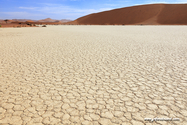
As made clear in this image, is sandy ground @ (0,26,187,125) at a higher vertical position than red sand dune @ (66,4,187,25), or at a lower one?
lower

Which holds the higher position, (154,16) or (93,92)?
(154,16)

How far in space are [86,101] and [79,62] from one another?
2.54 m

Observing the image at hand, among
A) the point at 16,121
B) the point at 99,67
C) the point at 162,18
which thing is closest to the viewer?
the point at 16,121

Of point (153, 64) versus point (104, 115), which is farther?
point (153, 64)

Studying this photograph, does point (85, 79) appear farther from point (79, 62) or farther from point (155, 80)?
point (155, 80)

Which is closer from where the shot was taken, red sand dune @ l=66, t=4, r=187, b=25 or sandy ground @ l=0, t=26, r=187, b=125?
sandy ground @ l=0, t=26, r=187, b=125

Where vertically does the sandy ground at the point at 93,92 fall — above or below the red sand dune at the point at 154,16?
below

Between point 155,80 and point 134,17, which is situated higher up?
point 134,17

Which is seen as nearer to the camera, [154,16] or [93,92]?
[93,92]

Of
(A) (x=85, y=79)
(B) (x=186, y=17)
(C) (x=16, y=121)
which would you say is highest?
(B) (x=186, y=17)

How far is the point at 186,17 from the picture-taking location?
40.2 m

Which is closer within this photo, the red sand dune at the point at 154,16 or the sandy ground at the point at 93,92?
the sandy ground at the point at 93,92

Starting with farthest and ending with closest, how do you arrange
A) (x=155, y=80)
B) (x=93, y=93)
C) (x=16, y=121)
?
(x=155, y=80)
(x=93, y=93)
(x=16, y=121)

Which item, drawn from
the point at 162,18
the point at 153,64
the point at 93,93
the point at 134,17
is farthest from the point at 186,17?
the point at 93,93
